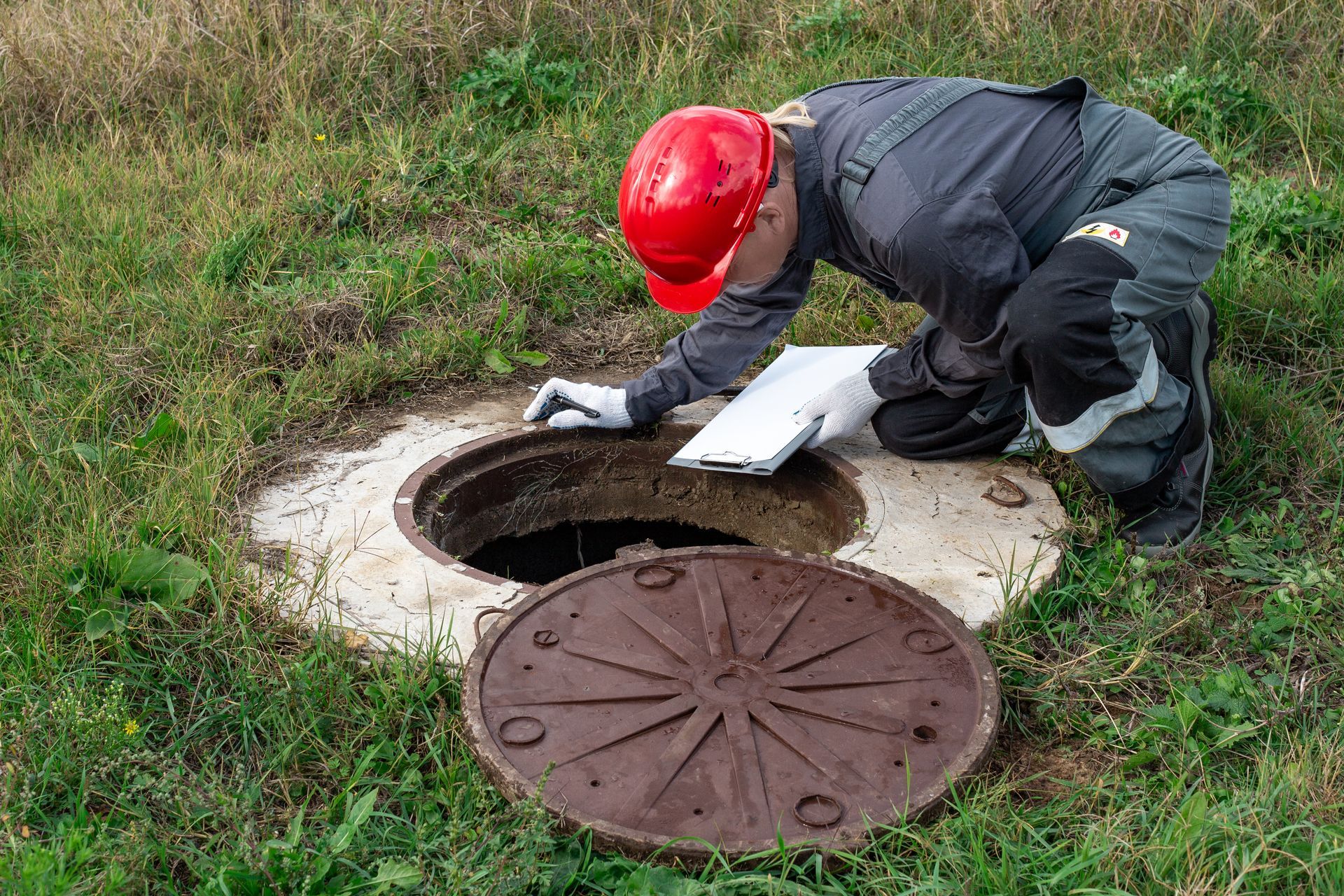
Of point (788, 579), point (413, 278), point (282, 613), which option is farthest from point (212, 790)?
point (413, 278)

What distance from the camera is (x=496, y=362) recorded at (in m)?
3.55

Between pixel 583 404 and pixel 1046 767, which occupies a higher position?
pixel 583 404

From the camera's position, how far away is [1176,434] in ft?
8.98

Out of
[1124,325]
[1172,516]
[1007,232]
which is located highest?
[1007,232]

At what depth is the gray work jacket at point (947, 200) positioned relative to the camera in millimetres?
2393

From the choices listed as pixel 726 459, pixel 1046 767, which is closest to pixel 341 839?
pixel 1046 767

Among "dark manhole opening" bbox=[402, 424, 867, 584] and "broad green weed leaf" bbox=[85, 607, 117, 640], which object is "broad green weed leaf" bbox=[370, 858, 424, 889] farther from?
"dark manhole opening" bbox=[402, 424, 867, 584]

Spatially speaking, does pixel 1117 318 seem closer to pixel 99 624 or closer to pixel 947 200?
pixel 947 200

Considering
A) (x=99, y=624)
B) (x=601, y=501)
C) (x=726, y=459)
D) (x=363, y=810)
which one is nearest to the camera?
(x=363, y=810)

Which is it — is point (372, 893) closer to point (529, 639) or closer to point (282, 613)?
point (529, 639)

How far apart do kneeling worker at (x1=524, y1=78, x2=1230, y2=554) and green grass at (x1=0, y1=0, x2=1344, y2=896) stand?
30 cm

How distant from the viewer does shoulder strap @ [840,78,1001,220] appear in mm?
2449

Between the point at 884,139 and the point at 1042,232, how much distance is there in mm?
476

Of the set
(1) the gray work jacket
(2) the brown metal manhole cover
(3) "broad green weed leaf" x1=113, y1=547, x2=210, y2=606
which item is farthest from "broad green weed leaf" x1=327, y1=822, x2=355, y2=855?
(1) the gray work jacket
